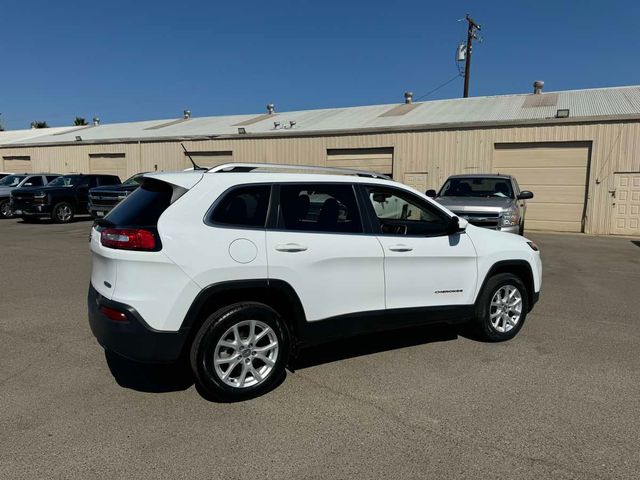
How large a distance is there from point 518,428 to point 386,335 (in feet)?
6.58

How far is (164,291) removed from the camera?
333cm

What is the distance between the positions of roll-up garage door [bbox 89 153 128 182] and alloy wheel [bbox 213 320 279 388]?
23.6 meters

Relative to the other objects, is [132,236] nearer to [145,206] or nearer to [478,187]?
[145,206]

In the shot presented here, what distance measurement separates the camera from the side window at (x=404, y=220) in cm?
446

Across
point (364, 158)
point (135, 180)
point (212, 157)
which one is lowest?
point (135, 180)

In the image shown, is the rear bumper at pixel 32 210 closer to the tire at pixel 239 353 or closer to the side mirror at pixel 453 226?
the tire at pixel 239 353

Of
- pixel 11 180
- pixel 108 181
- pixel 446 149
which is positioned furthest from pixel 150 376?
pixel 11 180

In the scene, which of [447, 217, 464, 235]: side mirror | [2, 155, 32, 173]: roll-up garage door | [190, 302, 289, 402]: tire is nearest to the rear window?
[190, 302, 289, 402]: tire

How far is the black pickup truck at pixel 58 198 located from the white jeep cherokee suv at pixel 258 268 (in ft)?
49.0

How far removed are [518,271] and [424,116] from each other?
16.2 meters

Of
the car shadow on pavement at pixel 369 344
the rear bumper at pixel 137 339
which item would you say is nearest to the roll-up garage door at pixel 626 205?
the car shadow on pavement at pixel 369 344

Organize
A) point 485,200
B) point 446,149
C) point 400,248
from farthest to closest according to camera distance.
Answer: point 446,149
point 485,200
point 400,248

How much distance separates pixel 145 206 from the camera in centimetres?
360

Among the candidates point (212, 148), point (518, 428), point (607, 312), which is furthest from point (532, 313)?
point (212, 148)
